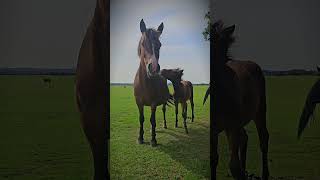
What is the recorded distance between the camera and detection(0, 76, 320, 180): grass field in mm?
3086

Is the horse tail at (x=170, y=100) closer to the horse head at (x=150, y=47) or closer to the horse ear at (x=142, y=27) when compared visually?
the horse head at (x=150, y=47)

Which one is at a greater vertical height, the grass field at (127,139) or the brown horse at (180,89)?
the brown horse at (180,89)

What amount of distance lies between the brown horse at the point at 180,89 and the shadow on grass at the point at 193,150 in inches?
3.4

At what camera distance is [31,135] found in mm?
3090

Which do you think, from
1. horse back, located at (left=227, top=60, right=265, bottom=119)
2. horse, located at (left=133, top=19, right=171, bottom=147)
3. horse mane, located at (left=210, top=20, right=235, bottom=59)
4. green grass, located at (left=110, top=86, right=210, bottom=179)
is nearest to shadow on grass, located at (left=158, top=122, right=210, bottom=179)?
green grass, located at (left=110, top=86, right=210, bottom=179)

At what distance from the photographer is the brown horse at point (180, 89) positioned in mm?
3193

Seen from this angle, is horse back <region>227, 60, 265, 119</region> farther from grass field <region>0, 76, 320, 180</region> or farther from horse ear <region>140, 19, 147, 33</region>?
horse ear <region>140, 19, 147, 33</region>

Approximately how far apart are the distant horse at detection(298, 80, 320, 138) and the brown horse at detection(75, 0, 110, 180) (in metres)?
1.48

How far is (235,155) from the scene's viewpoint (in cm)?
319

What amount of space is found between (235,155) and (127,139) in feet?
2.68

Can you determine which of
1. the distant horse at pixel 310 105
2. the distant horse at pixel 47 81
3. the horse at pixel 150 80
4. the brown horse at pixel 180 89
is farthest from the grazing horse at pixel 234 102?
the distant horse at pixel 47 81

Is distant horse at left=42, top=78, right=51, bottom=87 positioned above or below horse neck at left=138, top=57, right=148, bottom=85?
below

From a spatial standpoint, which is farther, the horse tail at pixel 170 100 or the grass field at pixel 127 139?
the horse tail at pixel 170 100

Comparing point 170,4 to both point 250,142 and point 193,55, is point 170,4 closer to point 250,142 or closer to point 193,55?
point 193,55
